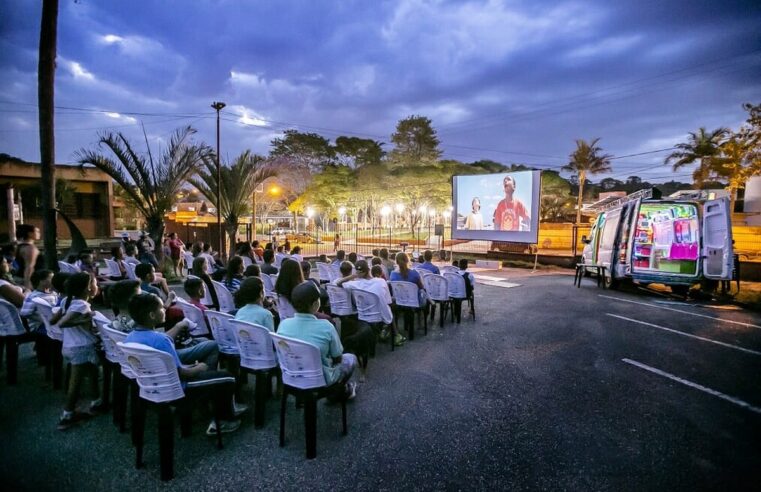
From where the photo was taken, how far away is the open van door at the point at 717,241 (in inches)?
313

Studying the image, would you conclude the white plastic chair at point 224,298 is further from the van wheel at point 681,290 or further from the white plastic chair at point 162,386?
the van wheel at point 681,290

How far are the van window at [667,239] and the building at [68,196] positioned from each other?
23.3m

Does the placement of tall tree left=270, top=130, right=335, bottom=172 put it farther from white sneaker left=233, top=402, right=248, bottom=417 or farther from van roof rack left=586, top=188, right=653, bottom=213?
white sneaker left=233, top=402, right=248, bottom=417

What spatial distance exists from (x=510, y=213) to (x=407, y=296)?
35.1ft

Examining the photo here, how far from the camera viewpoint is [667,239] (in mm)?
9766

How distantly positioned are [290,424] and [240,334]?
1.00 metres

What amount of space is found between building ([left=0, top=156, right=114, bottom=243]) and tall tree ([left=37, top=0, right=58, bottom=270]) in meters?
12.6

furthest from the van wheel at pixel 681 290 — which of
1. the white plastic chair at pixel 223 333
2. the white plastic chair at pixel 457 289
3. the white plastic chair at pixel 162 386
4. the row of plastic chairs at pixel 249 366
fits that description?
the white plastic chair at pixel 162 386

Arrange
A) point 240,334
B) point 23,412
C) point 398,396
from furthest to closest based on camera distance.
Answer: point 398,396 → point 23,412 → point 240,334

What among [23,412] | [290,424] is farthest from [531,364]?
[23,412]

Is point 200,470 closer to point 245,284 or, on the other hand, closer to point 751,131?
point 245,284

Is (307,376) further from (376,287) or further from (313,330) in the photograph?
(376,287)

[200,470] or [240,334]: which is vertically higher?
[240,334]

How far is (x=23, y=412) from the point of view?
3.60 metres
